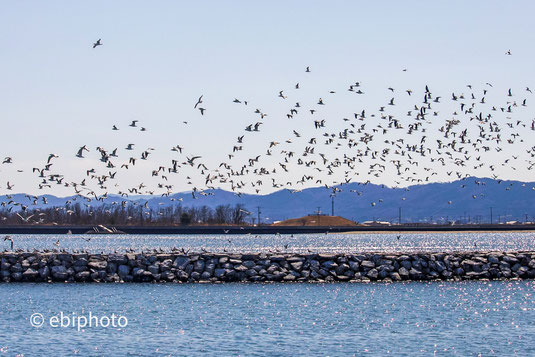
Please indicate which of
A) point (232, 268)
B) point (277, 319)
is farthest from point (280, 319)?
point (232, 268)

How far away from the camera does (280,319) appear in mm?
35750

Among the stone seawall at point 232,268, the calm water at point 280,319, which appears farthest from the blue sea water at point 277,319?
the stone seawall at point 232,268

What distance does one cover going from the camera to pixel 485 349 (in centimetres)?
2927

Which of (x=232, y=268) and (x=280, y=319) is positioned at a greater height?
(x=232, y=268)

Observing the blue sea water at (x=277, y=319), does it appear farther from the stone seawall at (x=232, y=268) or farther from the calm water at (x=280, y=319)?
the stone seawall at (x=232, y=268)

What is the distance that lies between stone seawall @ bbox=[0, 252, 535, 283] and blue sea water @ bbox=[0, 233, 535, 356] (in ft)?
3.37

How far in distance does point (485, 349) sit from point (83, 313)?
642 inches

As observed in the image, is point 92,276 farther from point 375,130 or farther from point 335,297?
point 375,130

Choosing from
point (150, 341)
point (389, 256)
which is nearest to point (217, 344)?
point (150, 341)

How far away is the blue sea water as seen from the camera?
2947cm

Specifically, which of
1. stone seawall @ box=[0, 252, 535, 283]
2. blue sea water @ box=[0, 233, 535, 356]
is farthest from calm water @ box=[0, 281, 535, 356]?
stone seawall @ box=[0, 252, 535, 283]

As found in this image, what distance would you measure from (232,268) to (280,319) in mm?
12343

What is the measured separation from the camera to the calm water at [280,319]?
29484 mm

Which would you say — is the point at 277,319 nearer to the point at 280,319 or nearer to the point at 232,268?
the point at 280,319
